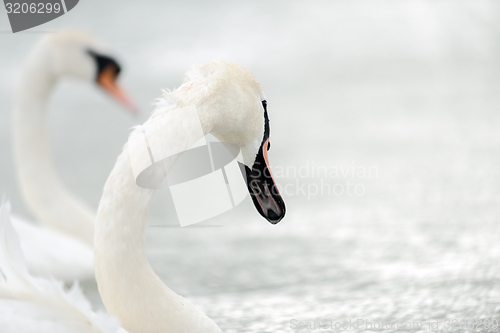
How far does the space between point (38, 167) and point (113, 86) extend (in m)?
0.47

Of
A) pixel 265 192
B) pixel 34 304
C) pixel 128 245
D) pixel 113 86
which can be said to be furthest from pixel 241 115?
pixel 113 86

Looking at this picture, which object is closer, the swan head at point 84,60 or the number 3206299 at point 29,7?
the swan head at point 84,60

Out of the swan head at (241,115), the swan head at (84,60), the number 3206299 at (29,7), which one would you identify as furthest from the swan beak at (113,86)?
the swan head at (241,115)

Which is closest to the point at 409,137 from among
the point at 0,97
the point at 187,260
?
the point at 187,260

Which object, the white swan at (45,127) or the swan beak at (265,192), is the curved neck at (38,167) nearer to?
the white swan at (45,127)

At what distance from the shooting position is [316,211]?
8.47 feet

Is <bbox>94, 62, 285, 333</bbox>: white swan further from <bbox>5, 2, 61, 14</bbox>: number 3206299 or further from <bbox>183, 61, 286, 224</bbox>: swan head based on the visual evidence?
<bbox>5, 2, 61, 14</bbox>: number 3206299

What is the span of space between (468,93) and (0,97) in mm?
2943

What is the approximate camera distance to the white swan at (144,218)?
1069mm

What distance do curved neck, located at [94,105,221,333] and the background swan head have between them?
0.22 feet

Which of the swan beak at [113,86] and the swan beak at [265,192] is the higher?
the swan beak at [113,86]

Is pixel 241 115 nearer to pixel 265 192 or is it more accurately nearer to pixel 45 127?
pixel 265 192

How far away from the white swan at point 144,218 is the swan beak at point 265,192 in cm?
11

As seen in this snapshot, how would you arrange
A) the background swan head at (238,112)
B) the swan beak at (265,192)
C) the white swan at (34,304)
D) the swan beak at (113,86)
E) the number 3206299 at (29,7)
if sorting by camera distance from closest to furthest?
the white swan at (34,304) → the background swan head at (238,112) → the swan beak at (265,192) → the swan beak at (113,86) → the number 3206299 at (29,7)
